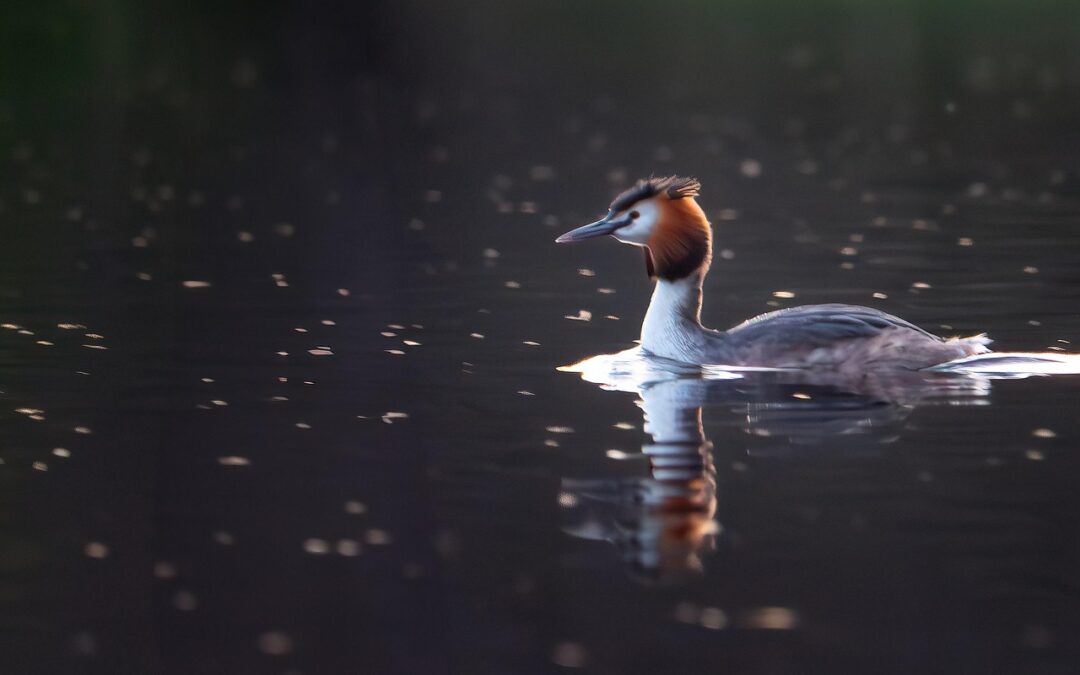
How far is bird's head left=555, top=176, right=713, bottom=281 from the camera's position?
13.7 meters

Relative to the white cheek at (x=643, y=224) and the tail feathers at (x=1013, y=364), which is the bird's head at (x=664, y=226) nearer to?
the white cheek at (x=643, y=224)

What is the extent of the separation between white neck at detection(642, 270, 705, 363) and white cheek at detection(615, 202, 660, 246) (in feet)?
1.23

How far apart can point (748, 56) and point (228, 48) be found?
45.1 ft

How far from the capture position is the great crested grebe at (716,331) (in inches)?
505

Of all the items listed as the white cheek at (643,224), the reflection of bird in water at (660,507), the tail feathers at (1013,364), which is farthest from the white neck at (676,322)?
the reflection of bird in water at (660,507)

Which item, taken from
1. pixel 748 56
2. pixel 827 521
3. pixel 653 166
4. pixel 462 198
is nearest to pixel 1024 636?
pixel 827 521

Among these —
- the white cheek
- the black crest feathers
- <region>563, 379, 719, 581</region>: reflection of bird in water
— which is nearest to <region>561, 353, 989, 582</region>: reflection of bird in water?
<region>563, 379, 719, 581</region>: reflection of bird in water

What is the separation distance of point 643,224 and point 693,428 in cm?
302

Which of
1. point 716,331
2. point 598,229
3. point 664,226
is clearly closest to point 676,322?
point 716,331

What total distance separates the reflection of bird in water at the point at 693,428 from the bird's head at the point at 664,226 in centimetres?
79

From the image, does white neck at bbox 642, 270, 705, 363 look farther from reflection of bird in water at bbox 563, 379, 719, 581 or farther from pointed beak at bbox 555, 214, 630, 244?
reflection of bird in water at bbox 563, 379, 719, 581

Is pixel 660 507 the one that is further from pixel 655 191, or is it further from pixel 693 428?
pixel 655 191

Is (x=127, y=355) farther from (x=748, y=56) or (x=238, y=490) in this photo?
(x=748, y=56)

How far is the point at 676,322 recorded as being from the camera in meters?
13.5
